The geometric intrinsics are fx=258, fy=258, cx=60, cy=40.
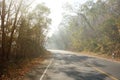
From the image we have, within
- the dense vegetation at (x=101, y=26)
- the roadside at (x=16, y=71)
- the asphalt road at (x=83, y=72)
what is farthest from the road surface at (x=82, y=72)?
the dense vegetation at (x=101, y=26)

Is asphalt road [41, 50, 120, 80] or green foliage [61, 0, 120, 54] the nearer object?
asphalt road [41, 50, 120, 80]

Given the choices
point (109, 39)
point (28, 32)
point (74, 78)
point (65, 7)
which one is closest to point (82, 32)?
point (65, 7)

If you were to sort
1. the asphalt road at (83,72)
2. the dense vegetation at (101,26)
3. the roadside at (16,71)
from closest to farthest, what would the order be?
the asphalt road at (83,72)
the roadside at (16,71)
the dense vegetation at (101,26)

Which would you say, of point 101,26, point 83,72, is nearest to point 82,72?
point 83,72

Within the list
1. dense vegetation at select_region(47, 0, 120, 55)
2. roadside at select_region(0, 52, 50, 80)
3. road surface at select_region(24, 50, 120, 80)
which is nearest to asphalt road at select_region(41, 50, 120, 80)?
road surface at select_region(24, 50, 120, 80)

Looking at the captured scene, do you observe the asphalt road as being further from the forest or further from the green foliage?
the green foliage

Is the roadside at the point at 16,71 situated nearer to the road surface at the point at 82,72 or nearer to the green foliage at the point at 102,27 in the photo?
the road surface at the point at 82,72

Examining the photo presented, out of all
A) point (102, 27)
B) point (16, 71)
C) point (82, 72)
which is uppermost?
point (102, 27)

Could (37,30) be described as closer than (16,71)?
No

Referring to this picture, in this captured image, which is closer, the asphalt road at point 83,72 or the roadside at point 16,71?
the asphalt road at point 83,72

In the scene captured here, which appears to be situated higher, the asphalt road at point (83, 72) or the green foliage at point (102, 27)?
the green foliage at point (102, 27)

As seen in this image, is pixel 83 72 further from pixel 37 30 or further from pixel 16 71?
pixel 37 30

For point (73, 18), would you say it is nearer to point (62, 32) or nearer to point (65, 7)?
point (65, 7)

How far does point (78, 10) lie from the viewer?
64.9m
